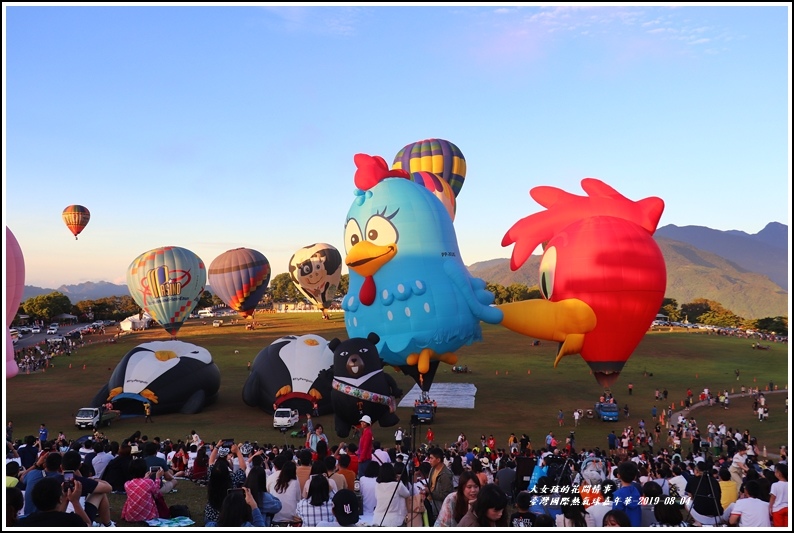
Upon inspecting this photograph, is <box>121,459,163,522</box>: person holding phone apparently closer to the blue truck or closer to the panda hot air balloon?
the blue truck

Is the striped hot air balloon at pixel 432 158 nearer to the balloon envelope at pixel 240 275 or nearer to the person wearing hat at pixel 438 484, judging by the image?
the balloon envelope at pixel 240 275

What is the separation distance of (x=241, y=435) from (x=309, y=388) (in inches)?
94.1

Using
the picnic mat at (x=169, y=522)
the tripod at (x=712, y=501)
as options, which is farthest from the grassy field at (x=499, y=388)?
the tripod at (x=712, y=501)

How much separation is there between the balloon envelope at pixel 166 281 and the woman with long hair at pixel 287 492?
107 ft

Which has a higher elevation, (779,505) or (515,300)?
(779,505)

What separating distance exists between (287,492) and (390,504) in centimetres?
109

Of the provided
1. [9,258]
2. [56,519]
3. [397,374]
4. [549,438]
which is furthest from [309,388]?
[56,519]

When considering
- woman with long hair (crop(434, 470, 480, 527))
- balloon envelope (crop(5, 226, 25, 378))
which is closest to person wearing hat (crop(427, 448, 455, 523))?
woman with long hair (crop(434, 470, 480, 527))

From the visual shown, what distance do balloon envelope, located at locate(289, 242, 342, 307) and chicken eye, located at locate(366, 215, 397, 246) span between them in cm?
3115

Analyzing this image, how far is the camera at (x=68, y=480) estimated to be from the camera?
18.5 feet

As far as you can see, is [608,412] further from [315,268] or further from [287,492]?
[315,268]

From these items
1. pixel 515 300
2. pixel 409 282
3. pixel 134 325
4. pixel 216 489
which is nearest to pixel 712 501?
pixel 216 489

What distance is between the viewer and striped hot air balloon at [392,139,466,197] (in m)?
32.3

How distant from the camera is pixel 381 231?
1752 cm
